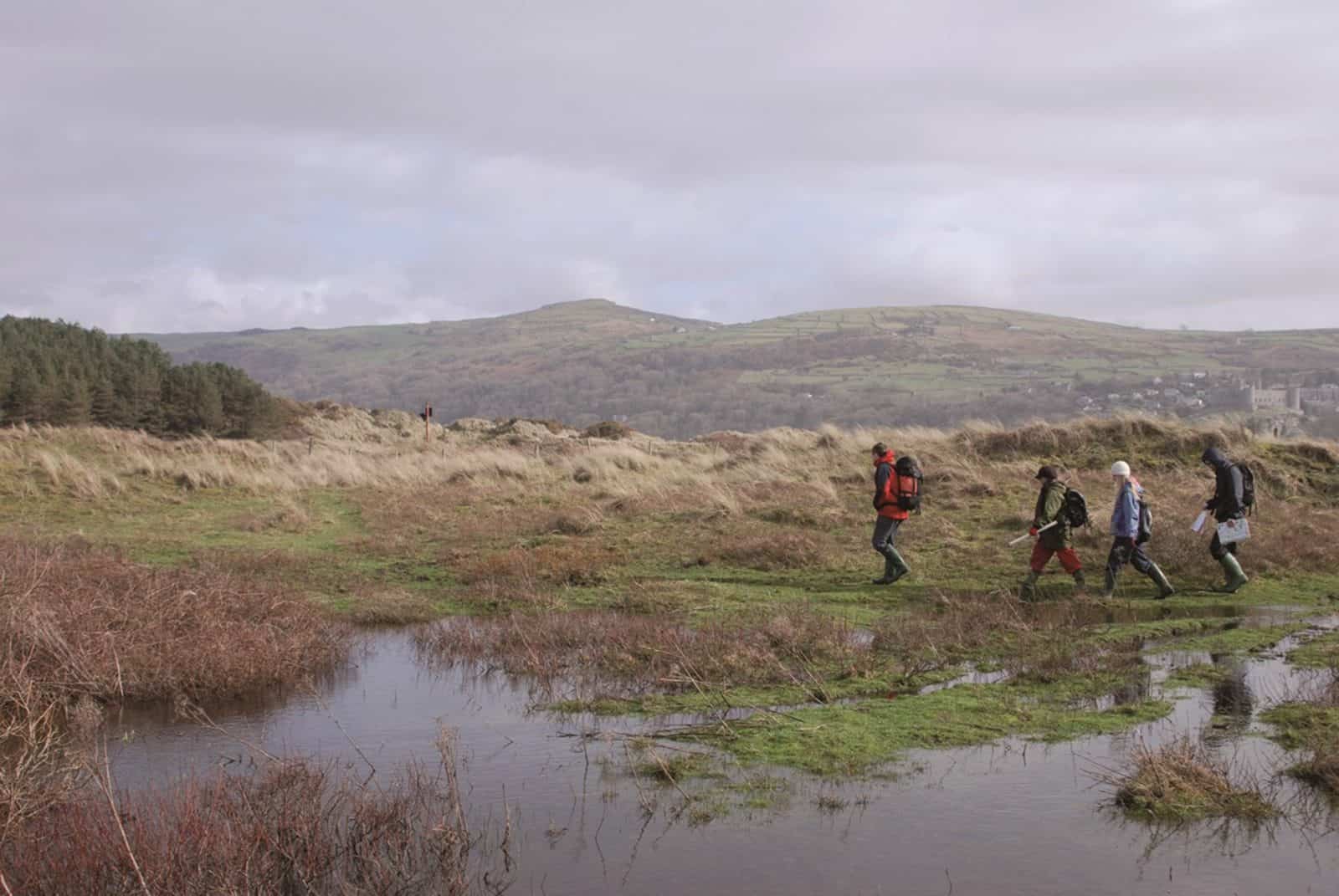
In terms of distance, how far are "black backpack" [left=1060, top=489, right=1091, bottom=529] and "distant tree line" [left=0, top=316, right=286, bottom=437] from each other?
3444cm

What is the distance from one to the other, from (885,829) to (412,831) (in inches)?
102

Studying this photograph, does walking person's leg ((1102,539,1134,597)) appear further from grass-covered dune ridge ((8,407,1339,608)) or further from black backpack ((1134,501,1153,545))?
grass-covered dune ridge ((8,407,1339,608))

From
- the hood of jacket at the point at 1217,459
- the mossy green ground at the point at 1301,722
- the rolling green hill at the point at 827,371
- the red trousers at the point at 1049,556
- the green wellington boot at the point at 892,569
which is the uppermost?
the rolling green hill at the point at 827,371

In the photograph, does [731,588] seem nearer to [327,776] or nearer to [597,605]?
[597,605]

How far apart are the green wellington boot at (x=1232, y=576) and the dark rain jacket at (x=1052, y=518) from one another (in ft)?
6.33

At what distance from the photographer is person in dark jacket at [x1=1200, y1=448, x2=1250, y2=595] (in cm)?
1427

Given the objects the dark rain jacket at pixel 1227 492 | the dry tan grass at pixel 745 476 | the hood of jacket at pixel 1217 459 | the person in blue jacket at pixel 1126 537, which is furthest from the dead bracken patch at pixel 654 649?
the dry tan grass at pixel 745 476

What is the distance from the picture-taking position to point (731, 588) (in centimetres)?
1477

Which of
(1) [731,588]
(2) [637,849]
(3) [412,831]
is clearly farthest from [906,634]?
(3) [412,831]

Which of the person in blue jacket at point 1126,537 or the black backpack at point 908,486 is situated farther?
the black backpack at point 908,486

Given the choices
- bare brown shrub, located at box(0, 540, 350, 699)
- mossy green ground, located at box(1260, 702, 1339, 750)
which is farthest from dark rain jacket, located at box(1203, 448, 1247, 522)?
bare brown shrub, located at box(0, 540, 350, 699)

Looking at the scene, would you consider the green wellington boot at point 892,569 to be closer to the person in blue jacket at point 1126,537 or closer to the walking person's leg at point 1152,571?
the person in blue jacket at point 1126,537

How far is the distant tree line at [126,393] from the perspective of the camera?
127ft

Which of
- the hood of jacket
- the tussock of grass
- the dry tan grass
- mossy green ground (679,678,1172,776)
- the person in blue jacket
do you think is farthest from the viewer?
the dry tan grass
